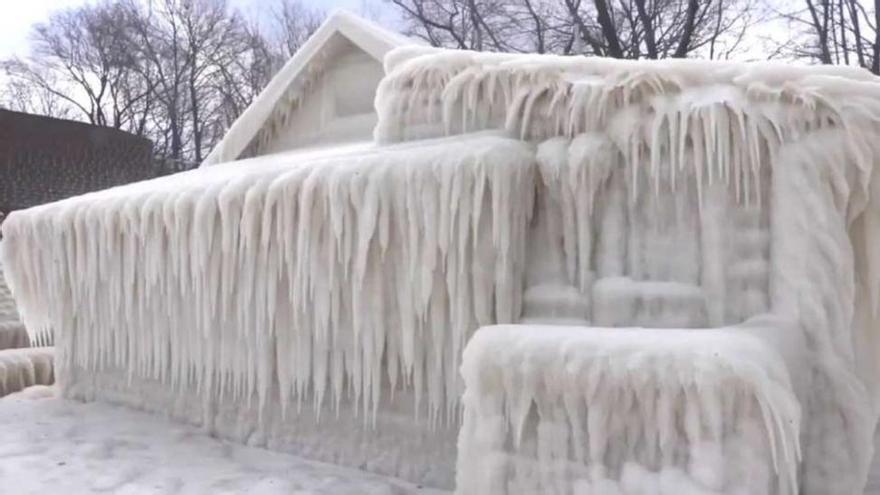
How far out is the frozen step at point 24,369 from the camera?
28.3ft

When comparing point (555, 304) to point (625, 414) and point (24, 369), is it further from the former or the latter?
point (24, 369)

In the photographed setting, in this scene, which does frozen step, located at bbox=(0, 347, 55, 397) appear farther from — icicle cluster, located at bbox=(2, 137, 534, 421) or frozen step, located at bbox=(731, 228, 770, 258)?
frozen step, located at bbox=(731, 228, 770, 258)

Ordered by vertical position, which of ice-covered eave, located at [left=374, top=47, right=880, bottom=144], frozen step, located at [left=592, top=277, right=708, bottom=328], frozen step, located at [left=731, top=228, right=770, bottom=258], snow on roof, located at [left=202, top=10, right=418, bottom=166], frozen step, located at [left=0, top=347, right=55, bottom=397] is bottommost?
frozen step, located at [left=0, top=347, right=55, bottom=397]

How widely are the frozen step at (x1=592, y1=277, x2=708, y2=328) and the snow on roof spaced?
14.7 feet

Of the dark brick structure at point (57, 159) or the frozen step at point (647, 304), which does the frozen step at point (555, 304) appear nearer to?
the frozen step at point (647, 304)

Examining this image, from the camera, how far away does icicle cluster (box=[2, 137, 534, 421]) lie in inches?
167

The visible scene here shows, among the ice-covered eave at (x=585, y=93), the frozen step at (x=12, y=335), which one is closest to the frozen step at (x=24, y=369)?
the frozen step at (x=12, y=335)

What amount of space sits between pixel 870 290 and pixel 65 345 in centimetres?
643

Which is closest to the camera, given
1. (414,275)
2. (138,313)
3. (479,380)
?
(479,380)

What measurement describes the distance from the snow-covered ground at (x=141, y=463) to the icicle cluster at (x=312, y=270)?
41cm

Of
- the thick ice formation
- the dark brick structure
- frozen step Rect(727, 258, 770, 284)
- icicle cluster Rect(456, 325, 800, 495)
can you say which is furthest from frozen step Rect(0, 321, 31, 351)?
frozen step Rect(727, 258, 770, 284)

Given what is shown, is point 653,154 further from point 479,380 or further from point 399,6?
point 399,6

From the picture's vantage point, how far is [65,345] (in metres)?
6.82

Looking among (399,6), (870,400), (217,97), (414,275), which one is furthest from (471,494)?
(217,97)
